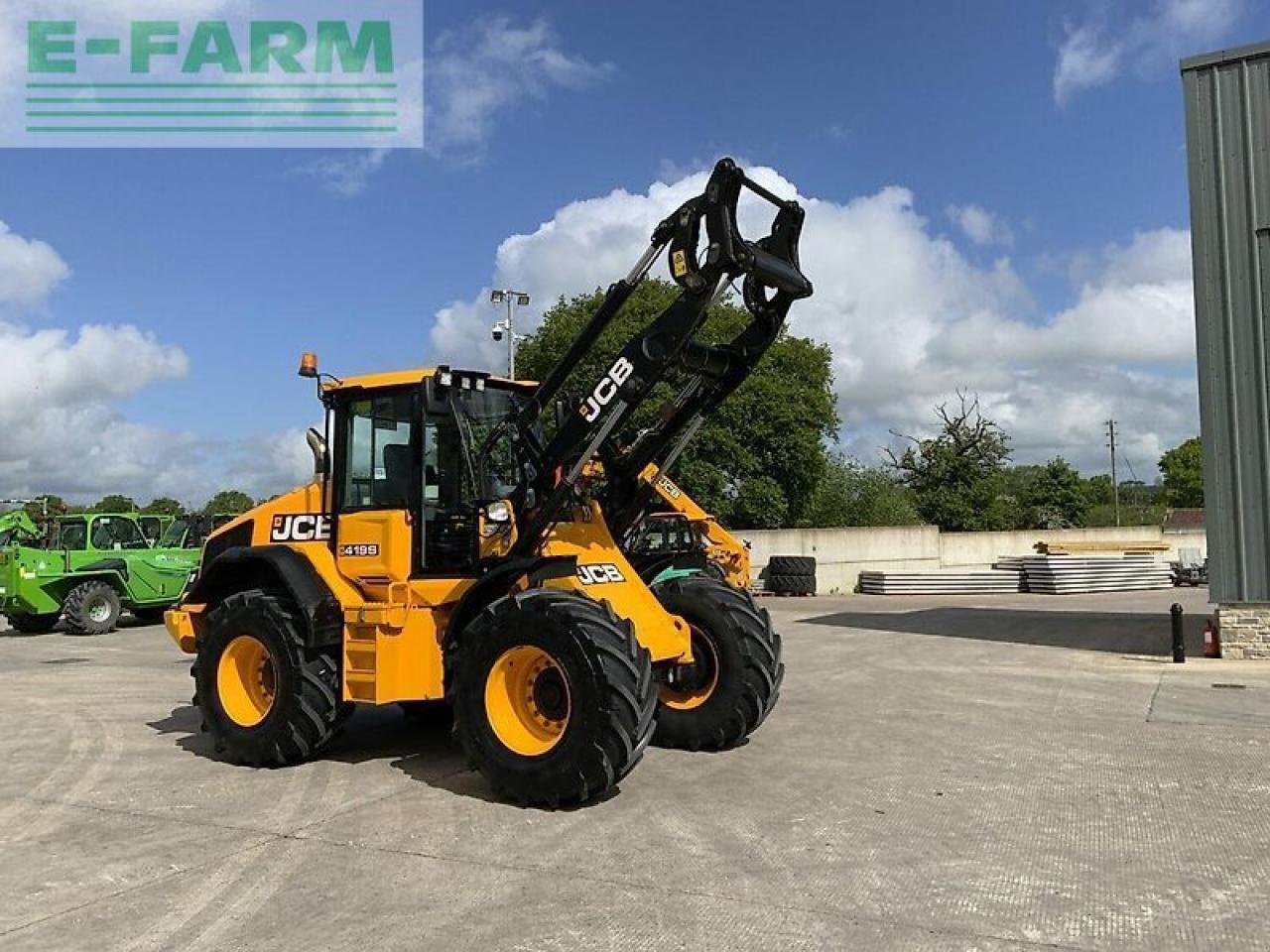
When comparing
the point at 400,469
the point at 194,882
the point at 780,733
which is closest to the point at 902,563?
the point at 780,733

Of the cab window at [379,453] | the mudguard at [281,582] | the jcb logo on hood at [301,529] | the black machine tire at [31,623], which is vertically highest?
the cab window at [379,453]

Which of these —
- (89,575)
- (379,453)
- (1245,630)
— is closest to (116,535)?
(89,575)

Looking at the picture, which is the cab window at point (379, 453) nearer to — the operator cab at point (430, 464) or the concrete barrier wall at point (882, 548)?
the operator cab at point (430, 464)

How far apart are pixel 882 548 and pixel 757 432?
17.1 ft

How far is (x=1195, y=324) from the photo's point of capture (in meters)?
14.2

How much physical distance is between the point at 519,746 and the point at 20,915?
2851mm

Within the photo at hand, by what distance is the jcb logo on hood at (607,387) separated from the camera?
7.29m

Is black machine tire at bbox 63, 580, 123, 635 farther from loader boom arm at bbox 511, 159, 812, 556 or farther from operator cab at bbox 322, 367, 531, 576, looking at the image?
loader boom arm at bbox 511, 159, 812, 556

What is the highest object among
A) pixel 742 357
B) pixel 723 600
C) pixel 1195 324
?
pixel 1195 324

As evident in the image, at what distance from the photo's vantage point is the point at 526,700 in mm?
6992

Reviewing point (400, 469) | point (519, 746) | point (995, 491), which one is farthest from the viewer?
Answer: point (995, 491)

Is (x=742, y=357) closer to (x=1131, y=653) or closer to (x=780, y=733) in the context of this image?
(x=780, y=733)

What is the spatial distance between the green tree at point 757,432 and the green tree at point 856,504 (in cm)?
546

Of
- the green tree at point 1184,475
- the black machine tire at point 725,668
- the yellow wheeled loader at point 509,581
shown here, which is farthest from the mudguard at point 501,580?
the green tree at point 1184,475
